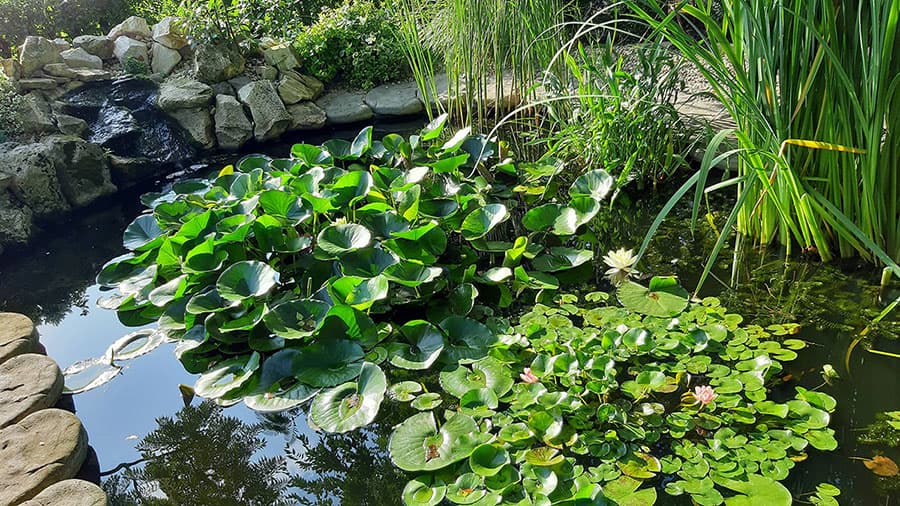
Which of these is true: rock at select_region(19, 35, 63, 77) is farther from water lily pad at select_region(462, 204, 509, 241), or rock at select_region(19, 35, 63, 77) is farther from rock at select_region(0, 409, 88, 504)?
water lily pad at select_region(462, 204, 509, 241)

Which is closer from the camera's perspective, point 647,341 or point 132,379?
point 647,341

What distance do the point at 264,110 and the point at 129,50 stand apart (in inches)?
55.0

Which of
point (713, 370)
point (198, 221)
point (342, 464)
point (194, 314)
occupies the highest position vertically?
point (198, 221)

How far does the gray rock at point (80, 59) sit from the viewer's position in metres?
5.16

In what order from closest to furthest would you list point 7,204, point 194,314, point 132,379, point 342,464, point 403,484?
1. point 403,484
2. point 342,464
3. point 194,314
4. point 132,379
5. point 7,204

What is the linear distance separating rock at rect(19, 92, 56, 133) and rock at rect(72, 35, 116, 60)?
1.28 meters

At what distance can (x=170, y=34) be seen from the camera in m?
5.45

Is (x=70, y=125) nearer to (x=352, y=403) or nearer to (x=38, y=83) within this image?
(x=38, y=83)

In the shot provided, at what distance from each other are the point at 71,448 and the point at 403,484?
0.97 m

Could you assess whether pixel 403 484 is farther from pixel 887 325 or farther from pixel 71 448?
pixel 887 325

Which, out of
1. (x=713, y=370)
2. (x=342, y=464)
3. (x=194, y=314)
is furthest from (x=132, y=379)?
(x=713, y=370)

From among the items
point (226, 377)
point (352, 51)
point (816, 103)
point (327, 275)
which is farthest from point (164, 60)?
point (816, 103)

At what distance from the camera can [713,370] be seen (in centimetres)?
196

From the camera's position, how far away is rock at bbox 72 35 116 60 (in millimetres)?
5480
